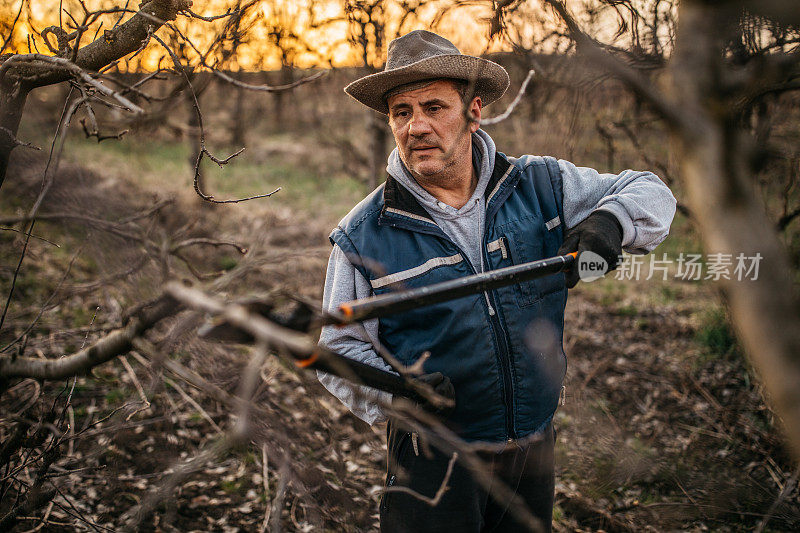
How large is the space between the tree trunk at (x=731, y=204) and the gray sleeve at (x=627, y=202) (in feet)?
0.51

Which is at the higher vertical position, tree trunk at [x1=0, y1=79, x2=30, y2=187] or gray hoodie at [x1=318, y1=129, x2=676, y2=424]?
tree trunk at [x1=0, y1=79, x2=30, y2=187]

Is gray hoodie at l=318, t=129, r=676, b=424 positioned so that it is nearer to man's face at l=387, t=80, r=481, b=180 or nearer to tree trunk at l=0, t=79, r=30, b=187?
man's face at l=387, t=80, r=481, b=180

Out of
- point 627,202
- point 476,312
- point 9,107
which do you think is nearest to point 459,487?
point 476,312

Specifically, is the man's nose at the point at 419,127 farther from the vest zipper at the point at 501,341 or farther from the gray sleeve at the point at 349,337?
the gray sleeve at the point at 349,337

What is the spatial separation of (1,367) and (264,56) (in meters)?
3.97

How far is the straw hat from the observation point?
2.12 metres

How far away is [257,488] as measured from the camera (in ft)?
11.9

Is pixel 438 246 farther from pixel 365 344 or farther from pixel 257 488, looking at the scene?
pixel 257 488

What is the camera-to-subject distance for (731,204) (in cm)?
218

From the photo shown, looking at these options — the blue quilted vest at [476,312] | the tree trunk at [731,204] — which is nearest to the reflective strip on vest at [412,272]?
the blue quilted vest at [476,312]

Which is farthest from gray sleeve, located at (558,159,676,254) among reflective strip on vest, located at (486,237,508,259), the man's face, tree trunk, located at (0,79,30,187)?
tree trunk, located at (0,79,30,187)

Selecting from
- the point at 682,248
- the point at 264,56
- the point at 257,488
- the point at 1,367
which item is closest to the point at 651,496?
the point at 257,488

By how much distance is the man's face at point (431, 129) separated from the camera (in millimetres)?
2182

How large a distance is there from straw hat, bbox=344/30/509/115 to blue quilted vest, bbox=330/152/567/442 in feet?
1.52
